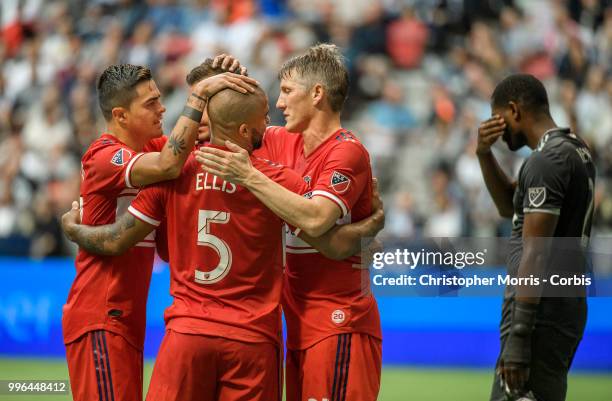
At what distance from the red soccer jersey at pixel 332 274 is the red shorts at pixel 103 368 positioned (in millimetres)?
835

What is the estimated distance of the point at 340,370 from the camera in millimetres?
4355

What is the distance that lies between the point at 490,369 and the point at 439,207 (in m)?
2.68

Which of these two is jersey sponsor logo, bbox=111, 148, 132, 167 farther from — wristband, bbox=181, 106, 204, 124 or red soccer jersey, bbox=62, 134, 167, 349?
wristband, bbox=181, 106, 204, 124

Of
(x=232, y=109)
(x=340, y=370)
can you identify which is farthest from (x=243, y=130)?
(x=340, y=370)

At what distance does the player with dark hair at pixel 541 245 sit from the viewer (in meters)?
4.66

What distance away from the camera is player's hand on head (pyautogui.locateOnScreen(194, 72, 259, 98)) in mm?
4109

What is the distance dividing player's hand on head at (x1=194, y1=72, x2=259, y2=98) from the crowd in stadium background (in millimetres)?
7474

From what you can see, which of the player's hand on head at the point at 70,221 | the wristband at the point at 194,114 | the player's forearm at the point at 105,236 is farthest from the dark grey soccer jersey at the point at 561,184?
the player's hand on head at the point at 70,221

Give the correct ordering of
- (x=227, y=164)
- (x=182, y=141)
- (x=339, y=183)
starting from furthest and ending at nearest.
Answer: (x=339, y=183) → (x=182, y=141) → (x=227, y=164)

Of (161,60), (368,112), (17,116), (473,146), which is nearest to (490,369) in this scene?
(473,146)

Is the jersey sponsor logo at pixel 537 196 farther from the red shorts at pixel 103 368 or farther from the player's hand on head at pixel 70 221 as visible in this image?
the player's hand on head at pixel 70 221

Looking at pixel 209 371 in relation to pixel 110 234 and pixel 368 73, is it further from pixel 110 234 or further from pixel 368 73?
pixel 368 73

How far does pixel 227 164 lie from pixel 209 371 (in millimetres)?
948

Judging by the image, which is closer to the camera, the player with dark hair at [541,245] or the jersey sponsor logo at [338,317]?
the jersey sponsor logo at [338,317]
